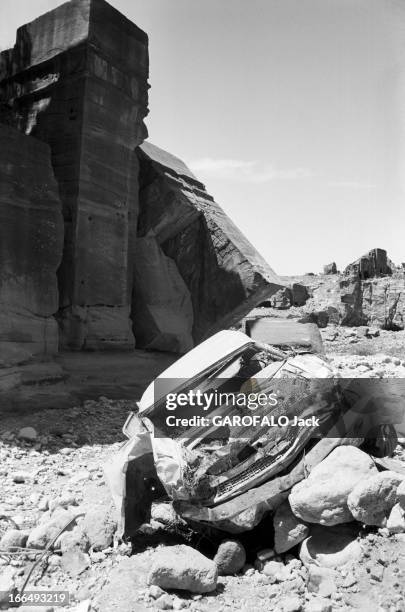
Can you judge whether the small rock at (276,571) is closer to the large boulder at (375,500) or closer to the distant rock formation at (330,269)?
the large boulder at (375,500)

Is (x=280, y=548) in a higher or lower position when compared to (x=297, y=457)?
lower

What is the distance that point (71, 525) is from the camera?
4.50 metres

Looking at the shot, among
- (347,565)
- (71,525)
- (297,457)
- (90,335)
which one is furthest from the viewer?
(90,335)

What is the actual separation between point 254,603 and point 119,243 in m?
6.89

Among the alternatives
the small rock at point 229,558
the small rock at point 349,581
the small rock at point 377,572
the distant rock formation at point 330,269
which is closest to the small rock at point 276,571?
the small rock at point 229,558

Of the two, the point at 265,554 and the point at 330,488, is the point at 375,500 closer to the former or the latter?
the point at 330,488

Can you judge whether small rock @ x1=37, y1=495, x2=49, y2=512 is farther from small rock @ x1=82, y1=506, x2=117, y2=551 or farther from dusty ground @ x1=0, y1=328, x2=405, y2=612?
small rock @ x1=82, y1=506, x2=117, y2=551

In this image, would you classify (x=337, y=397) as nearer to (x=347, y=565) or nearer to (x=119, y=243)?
(x=347, y=565)

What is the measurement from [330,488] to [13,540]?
2465 millimetres

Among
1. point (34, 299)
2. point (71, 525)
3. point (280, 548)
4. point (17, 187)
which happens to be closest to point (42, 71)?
point (17, 187)

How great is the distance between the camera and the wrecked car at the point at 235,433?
391cm

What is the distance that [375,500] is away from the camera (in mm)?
3389

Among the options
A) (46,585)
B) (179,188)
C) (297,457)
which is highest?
(179,188)

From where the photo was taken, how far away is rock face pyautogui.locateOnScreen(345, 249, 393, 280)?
131 ft
